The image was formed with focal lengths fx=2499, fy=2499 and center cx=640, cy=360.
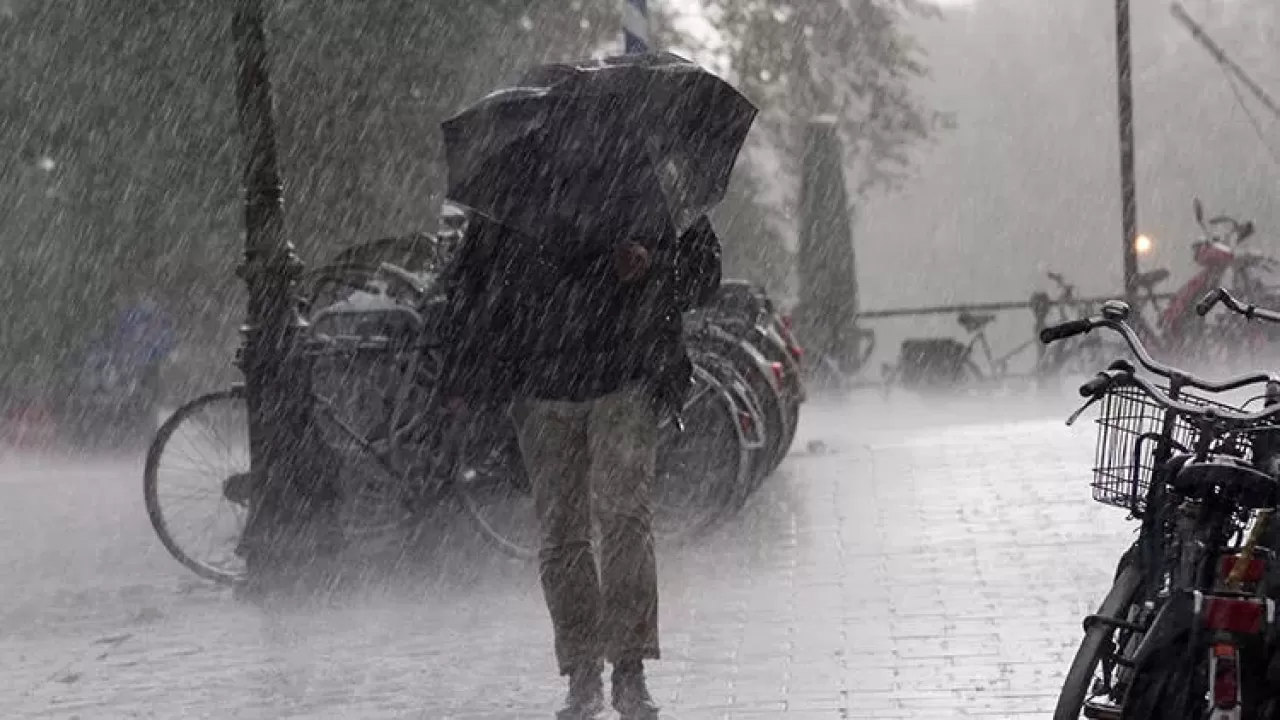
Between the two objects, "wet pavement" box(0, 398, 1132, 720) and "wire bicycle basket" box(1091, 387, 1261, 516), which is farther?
"wet pavement" box(0, 398, 1132, 720)

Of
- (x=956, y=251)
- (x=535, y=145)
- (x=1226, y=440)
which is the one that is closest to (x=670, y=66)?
(x=535, y=145)

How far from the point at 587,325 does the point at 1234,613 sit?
2.91m

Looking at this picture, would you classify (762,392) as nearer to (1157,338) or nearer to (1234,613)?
(1234,613)

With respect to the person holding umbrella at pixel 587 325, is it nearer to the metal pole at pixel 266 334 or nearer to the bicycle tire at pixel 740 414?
the metal pole at pixel 266 334

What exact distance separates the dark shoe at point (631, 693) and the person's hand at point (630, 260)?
3.79 ft

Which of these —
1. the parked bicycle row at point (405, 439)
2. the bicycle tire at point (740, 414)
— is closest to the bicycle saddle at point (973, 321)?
the parked bicycle row at point (405, 439)

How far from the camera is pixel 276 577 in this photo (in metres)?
10.6

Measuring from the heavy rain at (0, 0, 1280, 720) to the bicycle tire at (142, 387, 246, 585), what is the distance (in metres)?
0.03

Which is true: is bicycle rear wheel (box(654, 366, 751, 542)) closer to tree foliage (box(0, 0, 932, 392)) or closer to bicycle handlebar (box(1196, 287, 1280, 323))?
bicycle handlebar (box(1196, 287, 1280, 323))

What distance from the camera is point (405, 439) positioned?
410 inches

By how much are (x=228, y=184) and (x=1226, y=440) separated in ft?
49.7

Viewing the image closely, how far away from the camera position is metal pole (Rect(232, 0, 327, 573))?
10.6m

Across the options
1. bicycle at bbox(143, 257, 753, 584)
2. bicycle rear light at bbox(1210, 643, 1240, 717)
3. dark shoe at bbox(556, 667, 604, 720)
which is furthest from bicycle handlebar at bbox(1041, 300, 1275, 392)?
bicycle at bbox(143, 257, 753, 584)

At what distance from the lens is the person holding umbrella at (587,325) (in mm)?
7410
